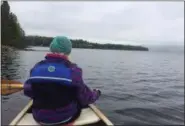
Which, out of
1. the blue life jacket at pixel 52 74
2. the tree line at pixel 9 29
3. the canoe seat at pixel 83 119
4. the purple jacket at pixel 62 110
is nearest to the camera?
the blue life jacket at pixel 52 74

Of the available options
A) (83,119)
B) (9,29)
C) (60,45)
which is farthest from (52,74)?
(9,29)

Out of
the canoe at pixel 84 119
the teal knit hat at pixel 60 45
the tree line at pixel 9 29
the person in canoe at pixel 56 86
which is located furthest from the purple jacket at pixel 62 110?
the tree line at pixel 9 29

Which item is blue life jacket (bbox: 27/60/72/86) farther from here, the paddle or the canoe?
the paddle

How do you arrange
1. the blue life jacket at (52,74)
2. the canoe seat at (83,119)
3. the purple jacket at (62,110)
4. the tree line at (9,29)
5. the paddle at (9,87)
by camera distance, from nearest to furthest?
the blue life jacket at (52,74) → the purple jacket at (62,110) → the canoe seat at (83,119) → the paddle at (9,87) → the tree line at (9,29)

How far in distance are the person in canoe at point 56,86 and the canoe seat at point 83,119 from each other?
0.24 meters

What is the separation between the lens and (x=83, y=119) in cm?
630

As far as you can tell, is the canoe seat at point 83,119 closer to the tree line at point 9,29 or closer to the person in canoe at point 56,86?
the person in canoe at point 56,86

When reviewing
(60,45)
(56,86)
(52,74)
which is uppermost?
(60,45)

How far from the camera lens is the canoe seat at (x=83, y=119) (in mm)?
6156

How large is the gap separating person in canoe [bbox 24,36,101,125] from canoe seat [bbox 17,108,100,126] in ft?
0.78

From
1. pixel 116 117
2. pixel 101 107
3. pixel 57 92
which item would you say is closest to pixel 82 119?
pixel 57 92

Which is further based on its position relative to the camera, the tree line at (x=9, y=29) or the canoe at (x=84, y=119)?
the tree line at (x=9, y=29)

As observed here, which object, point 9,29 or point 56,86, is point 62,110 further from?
point 9,29

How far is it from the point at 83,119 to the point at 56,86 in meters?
1.10
